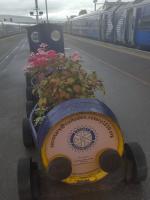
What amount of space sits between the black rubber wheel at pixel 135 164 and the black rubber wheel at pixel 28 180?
113cm

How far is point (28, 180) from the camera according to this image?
151 inches

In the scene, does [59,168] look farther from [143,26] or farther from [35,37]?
[143,26]

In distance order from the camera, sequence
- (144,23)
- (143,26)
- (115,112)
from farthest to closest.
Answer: (143,26), (144,23), (115,112)

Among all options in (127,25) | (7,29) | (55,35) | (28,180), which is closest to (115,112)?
(28,180)

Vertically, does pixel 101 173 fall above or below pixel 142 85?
above

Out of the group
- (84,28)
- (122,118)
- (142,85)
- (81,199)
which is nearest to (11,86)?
(142,85)

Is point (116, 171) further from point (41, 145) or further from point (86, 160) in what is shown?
point (41, 145)

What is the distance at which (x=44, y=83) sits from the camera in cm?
460

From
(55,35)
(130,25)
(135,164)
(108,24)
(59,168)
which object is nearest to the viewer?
(59,168)

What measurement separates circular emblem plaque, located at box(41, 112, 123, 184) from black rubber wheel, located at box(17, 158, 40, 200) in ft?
1.00

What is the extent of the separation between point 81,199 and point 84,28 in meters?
49.4

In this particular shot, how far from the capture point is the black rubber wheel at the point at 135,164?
408cm

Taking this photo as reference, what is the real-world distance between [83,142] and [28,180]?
0.76 metres

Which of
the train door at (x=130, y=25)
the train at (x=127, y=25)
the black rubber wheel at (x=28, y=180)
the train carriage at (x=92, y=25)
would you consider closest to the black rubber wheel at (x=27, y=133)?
the black rubber wheel at (x=28, y=180)
